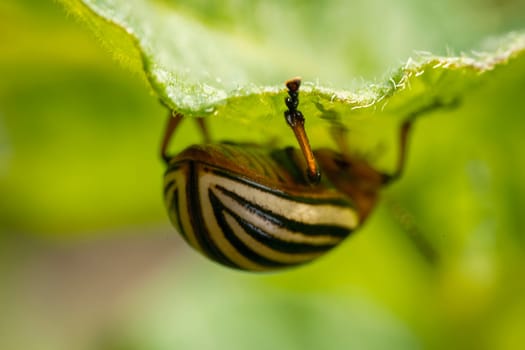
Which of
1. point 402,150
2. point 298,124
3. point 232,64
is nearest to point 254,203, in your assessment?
point 298,124

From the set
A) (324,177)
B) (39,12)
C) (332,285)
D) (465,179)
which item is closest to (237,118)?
(324,177)

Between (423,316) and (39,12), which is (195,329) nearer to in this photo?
(423,316)

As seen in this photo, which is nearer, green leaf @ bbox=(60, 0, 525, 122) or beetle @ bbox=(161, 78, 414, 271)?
green leaf @ bbox=(60, 0, 525, 122)

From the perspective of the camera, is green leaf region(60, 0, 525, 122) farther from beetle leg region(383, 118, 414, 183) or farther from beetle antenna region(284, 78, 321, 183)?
beetle leg region(383, 118, 414, 183)

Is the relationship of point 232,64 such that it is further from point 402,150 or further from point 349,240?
point 349,240

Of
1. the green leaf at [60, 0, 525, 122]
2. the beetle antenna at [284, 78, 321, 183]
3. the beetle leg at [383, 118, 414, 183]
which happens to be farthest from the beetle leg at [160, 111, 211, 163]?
the beetle leg at [383, 118, 414, 183]
